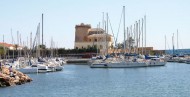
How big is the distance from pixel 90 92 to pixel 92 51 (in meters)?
73.0

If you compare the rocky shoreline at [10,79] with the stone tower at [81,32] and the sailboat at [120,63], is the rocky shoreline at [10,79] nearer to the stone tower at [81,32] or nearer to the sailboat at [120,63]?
the sailboat at [120,63]

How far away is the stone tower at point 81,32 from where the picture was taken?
436 ft

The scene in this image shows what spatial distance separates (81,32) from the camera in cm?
13288

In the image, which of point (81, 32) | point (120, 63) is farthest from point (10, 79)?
point (81, 32)

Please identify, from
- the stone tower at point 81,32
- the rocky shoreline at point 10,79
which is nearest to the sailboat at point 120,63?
the rocky shoreline at point 10,79

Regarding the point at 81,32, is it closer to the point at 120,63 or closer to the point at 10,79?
the point at 120,63

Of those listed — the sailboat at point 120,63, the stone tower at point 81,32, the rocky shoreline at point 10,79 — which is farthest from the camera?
the stone tower at point 81,32

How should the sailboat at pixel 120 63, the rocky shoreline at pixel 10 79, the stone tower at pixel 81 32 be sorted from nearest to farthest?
the rocky shoreline at pixel 10 79 → the sailboat at pixel 120 63 → the stone tower at pixel 81 32

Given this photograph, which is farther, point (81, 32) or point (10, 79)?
point (81, 32)

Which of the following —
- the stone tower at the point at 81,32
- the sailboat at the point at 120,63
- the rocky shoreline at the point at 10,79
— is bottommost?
the rocky shoreline at the point at 10,79

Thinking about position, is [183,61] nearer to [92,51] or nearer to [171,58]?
[171,58]

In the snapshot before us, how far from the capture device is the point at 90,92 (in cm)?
3753

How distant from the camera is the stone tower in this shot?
436 ft

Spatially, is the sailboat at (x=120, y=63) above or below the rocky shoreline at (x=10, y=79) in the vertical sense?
above
